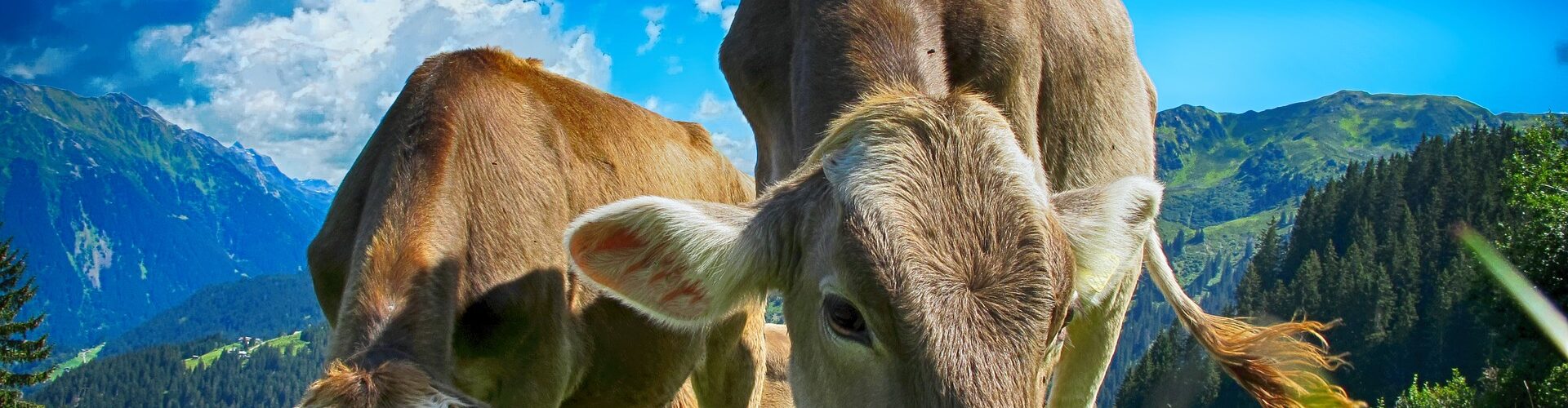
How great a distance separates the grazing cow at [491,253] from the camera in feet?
13.5

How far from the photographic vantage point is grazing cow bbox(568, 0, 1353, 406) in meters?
3.10

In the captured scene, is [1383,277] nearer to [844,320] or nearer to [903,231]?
[844,320]

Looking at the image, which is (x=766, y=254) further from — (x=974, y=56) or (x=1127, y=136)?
(x=1127, y=136)

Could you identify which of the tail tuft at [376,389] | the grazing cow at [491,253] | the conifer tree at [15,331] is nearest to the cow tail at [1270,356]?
the grazing cow at [491,253]

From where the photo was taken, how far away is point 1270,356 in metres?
6.35

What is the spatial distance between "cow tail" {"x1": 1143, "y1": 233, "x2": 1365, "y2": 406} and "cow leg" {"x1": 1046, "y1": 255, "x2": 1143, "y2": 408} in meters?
0.37

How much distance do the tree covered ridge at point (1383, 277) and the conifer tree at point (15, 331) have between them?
98.9 metres

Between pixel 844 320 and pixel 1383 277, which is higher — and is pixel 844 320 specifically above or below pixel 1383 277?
below

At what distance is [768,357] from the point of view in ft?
38.1

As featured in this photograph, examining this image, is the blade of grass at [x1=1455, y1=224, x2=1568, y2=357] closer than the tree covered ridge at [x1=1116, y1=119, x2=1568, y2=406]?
Yes

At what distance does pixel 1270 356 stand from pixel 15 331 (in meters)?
64.5

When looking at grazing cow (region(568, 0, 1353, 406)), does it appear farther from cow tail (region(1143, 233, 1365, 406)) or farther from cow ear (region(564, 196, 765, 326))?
cow tail (region(1143, 233, 1365, 406))

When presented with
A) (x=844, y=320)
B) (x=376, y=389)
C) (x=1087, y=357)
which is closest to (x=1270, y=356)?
(x=1087, y=357)

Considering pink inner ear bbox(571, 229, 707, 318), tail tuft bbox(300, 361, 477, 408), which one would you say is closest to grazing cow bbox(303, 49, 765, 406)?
tail tuft bbox(300, 361, 477, 408)
